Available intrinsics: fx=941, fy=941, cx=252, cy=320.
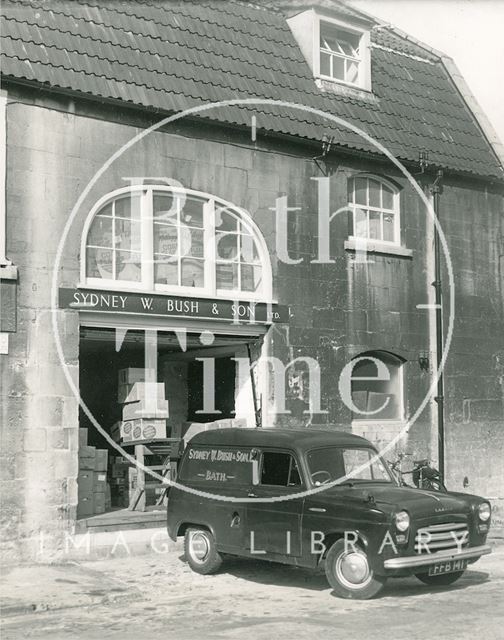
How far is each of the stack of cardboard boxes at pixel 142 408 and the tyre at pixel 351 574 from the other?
5.30 meters

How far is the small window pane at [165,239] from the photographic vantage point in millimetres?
14094

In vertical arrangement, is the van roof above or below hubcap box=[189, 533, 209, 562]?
above

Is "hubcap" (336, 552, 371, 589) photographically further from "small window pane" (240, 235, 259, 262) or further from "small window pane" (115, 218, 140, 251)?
"small window pane" (240, 235, 259, 262)

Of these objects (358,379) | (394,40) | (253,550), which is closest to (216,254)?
(358,379)

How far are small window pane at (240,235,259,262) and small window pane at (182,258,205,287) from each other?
0.78 meters

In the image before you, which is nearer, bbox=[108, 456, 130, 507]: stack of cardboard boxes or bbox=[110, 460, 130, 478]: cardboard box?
bbox=[108, 456, 130, 507]: stack of cardboard boxes

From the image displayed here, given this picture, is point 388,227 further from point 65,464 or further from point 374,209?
point 65,464

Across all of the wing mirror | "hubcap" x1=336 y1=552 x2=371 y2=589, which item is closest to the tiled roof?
the wing mirror

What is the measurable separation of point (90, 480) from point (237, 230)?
14.7ft

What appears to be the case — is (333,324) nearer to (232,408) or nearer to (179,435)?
(232,408)

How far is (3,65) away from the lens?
1247 cm

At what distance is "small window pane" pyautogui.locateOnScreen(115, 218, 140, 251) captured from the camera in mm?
13758

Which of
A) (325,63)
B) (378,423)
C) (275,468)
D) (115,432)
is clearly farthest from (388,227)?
(275,468)

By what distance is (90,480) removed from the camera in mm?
13578
